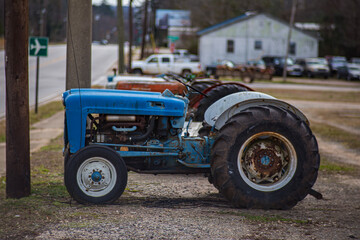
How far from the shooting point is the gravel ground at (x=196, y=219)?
5.20 m

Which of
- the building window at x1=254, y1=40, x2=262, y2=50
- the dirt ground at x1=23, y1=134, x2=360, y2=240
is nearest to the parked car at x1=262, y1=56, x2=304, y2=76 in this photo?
the building window at x1=254, y1=40, x2=262, y2=50

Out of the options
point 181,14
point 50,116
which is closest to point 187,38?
point 181,14

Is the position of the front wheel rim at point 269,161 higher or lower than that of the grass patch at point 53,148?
higher

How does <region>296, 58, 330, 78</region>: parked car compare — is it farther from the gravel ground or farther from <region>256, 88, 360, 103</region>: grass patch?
the gravel ground

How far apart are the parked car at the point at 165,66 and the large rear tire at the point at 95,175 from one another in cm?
3664

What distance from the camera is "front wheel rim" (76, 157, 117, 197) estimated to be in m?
6.17

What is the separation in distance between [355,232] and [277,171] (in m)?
1.20

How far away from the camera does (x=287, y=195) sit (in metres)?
6.21

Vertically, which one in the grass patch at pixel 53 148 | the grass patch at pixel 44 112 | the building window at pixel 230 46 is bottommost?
the grass patch at pixel 44 112

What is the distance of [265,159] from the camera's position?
6.33m

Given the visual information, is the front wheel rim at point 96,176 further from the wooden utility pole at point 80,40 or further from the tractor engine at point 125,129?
the wooden utility pole at point 80,40

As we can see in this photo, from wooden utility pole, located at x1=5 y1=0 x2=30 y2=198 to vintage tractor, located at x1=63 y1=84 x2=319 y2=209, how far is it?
0.66 m

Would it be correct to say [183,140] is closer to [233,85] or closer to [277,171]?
[277,171]

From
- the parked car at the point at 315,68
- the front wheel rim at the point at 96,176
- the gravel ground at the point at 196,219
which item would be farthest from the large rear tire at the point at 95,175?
the parked car at the point at 315,68
